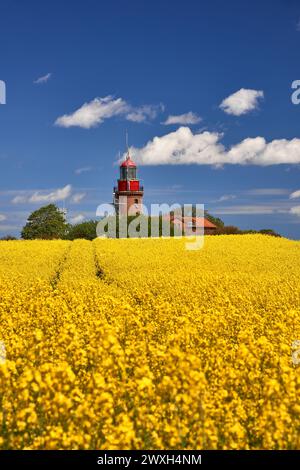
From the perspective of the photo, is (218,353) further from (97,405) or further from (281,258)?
(281,258)

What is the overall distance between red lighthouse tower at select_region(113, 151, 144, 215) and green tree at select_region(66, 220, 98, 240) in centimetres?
1596

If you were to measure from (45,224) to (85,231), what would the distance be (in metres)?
23.5

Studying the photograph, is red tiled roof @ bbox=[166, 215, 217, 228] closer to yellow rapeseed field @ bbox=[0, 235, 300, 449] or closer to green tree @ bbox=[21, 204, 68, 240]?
green tree @ bbox=[21, 204, 68, 240]

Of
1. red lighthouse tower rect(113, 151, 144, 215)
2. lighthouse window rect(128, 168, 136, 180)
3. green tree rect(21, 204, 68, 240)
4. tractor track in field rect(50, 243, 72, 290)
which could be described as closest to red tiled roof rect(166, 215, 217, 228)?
red lighthouse tower rect(113, 151, 144, 215)

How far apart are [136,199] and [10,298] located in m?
76.3

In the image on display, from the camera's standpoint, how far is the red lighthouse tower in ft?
294

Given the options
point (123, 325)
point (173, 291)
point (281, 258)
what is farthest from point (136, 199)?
point (123, 325)

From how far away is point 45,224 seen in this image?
92.4 m

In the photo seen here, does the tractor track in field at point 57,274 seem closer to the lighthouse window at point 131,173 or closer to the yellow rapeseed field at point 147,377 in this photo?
the yellow rapeseed field at point 147,377

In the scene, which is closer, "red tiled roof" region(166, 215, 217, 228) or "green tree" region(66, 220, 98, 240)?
"green tree" region(66, 220, 98, 240)

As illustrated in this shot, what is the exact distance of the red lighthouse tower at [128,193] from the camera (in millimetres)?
89500

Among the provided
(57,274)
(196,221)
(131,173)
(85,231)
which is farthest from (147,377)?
(196,221)

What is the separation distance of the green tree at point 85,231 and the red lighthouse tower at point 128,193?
52.4ft

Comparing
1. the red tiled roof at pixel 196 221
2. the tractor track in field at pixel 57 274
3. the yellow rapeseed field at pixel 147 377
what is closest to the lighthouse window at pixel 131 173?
the red tiled roof at pixel 196 221
